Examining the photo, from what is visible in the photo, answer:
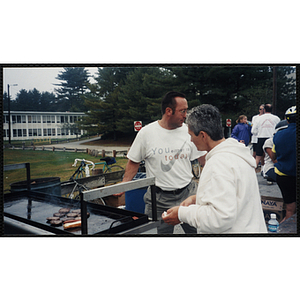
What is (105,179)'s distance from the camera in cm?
347

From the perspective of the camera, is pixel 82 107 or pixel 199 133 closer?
pixel 199 133

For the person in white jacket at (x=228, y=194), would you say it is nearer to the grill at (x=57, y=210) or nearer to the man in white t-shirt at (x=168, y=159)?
the grill at (x=57, y=210)

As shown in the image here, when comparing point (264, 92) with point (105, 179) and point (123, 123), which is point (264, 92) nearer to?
point (123, 123)

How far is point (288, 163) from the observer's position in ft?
9.78

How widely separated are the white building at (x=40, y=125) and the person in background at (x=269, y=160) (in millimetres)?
2062

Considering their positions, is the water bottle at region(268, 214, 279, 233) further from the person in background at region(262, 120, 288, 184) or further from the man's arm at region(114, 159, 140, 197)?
the man's arm at region(114, 159, 140, 197)

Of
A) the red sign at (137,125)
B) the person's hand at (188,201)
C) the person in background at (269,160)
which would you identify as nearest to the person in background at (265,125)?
the person in background at (269,160)

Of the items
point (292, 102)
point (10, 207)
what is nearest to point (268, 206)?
point (292, 102)

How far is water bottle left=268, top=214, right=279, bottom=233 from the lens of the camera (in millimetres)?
2947

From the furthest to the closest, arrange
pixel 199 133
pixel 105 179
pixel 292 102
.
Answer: pixel 105 179, pixel 292 102, pixel 199 133

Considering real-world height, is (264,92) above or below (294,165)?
above

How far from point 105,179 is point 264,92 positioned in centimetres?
210

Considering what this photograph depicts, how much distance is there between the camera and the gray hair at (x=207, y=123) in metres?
1.92

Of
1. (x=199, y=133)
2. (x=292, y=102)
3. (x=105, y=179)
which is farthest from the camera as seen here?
(x=105, y=179)
